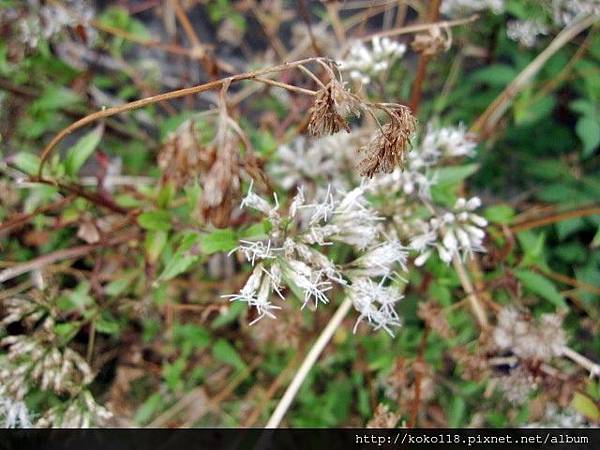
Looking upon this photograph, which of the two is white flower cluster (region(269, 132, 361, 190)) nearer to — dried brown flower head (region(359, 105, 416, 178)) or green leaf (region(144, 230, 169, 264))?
green leaf (region(144, 230, 169, 264))

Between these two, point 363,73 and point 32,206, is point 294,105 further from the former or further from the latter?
point 32,206

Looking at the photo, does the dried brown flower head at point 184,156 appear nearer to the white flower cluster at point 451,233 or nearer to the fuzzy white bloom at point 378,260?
the fuzzy white bloom at point 378,260

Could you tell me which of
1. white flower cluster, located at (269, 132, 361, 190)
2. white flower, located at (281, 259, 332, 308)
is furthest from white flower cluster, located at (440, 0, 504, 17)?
white flower, located at (281, 259, 332, 308)

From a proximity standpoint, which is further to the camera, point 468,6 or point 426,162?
point 468,6

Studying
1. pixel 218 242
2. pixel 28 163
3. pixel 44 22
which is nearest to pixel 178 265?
pixel 218 242

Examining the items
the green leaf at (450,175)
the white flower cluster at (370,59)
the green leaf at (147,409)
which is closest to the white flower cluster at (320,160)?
the white flower cluster at (370,59)

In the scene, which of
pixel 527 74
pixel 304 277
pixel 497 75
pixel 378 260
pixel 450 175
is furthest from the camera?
pixel 497 75

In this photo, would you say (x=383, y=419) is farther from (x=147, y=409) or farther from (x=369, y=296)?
(x=147, y=409)
